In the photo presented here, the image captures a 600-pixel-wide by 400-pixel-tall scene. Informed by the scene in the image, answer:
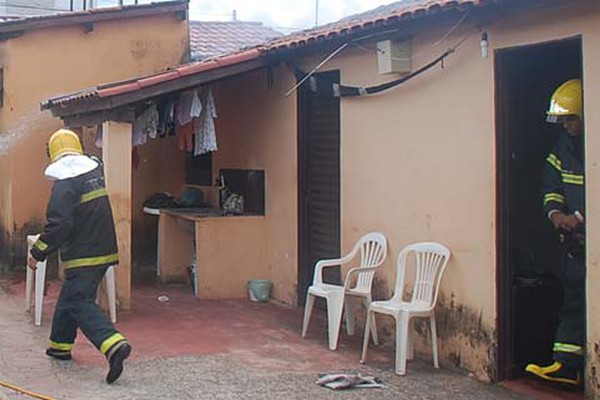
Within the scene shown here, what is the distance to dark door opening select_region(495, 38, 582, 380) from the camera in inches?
275

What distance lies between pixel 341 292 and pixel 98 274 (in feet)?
7.22

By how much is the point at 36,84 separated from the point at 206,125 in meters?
3.30

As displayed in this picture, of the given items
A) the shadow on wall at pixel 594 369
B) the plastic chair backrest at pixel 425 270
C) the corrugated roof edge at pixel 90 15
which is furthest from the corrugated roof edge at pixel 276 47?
the shadow on wall at pixel 594 369

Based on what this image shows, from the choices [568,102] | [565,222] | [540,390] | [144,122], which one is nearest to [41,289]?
[144,122]

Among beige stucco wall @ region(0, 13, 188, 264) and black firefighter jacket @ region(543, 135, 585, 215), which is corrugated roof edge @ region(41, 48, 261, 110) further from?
black firefighter jacket @ region(543, 135, 585, 215)

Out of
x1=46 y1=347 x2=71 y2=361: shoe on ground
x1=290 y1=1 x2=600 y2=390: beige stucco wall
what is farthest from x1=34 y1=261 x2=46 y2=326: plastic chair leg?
x1=290 y1=1 x2=600 y2=390: beige stucco wall

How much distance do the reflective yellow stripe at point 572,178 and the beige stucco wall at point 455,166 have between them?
36 cm

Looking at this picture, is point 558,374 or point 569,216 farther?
point 558,374

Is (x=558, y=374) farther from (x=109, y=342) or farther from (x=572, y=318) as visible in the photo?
(x=109, y=342)

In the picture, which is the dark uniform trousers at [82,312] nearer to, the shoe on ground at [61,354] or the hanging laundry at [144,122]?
the shoe on ground at [61,354]

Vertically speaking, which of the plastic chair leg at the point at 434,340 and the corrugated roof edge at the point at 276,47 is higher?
the corrugated roof edge at the point at 276,47

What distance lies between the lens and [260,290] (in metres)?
10.9

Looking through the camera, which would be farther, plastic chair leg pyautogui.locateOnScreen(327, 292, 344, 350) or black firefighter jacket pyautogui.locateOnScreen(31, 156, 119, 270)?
plastic chair leg pyautogui.locateOnScreen(327, 292, 344, 350)

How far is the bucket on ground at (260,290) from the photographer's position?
35.9 feet
